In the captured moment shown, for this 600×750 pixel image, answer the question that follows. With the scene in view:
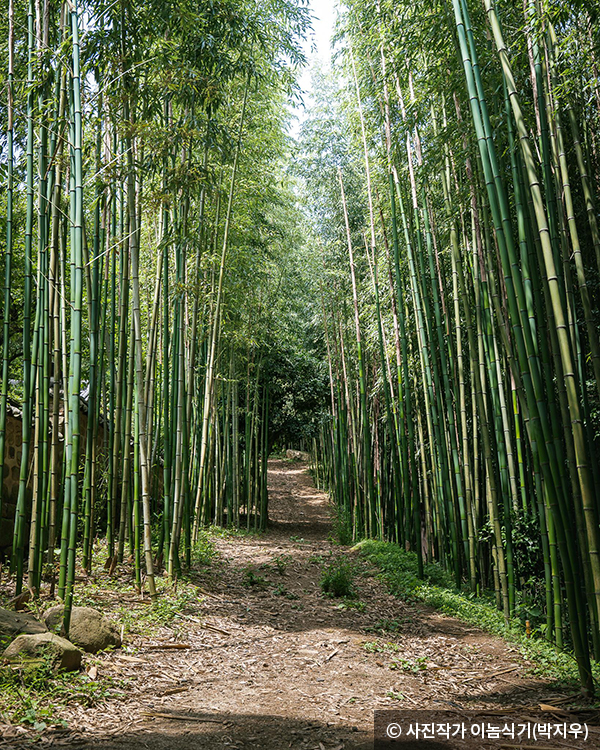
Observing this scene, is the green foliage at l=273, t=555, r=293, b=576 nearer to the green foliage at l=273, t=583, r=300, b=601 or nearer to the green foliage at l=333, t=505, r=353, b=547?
the green foliage at l=273, t=583, r=300, b=601

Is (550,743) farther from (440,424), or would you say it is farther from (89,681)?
(440,424)

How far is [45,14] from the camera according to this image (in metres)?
3.21

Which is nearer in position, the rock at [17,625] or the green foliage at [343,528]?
the rock at [17,625]

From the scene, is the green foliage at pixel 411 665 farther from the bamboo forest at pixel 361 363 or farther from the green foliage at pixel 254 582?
the green foliage at pixel 254 582

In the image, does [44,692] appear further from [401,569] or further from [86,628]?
[401,569]

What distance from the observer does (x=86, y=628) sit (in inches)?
101

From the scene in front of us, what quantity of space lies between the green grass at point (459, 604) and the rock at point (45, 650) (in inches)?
81.2

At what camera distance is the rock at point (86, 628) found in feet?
8.32

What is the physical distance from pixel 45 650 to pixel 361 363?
4.59 m

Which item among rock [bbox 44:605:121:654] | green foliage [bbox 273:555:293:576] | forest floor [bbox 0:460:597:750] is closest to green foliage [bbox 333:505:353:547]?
green foliage [bbox 273:555:293:576]

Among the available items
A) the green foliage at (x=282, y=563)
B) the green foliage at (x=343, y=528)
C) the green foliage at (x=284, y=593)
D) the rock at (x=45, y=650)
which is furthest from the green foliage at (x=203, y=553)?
the rock at (x=45, y=650)

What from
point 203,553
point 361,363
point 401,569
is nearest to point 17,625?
point 203,553

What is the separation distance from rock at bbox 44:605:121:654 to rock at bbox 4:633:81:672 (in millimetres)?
264

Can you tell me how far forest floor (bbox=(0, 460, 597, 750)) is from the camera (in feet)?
6.45
